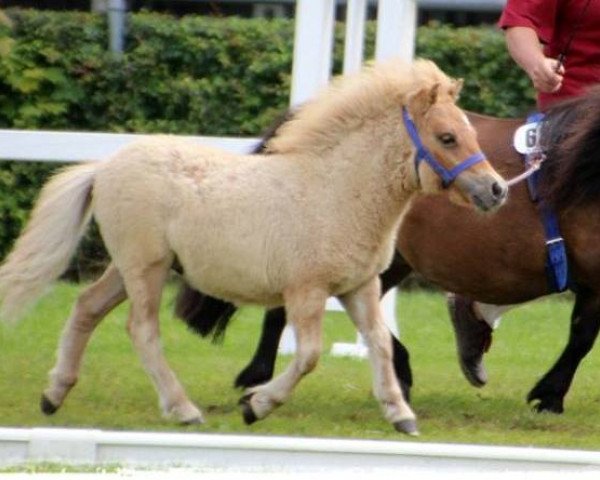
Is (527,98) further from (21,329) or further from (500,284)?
(500,284)

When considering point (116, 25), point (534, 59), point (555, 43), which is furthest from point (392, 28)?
point (116, 25)

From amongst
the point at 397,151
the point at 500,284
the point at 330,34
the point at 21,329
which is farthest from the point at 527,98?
the point at 397,151

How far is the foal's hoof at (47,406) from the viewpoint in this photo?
8555mm

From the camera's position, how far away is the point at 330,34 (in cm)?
1152

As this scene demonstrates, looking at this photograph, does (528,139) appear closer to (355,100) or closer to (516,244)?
(516,244)

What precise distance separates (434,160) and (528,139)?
117 centimetres

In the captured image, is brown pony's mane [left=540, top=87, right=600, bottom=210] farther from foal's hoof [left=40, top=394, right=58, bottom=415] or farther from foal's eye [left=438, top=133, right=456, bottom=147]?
foal's hoof [left=40, top=394, right=58, bottom=415]

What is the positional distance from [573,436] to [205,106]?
22.5ft

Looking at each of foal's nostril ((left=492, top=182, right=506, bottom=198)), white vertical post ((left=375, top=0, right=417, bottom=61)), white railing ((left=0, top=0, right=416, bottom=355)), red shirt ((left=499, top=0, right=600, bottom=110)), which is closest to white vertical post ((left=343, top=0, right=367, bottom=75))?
white railing ((left=0, top=0, right=416, bottom=355))

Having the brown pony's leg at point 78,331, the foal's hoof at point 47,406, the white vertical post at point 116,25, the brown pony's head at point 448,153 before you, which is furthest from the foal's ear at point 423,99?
the white vertical post at point 116,25

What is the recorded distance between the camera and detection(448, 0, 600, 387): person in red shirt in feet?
29.0

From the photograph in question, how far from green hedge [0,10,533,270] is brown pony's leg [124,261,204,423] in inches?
242

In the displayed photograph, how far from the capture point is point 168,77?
Answer: 1506 cm

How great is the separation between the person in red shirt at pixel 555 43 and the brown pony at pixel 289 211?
88 centimetres
